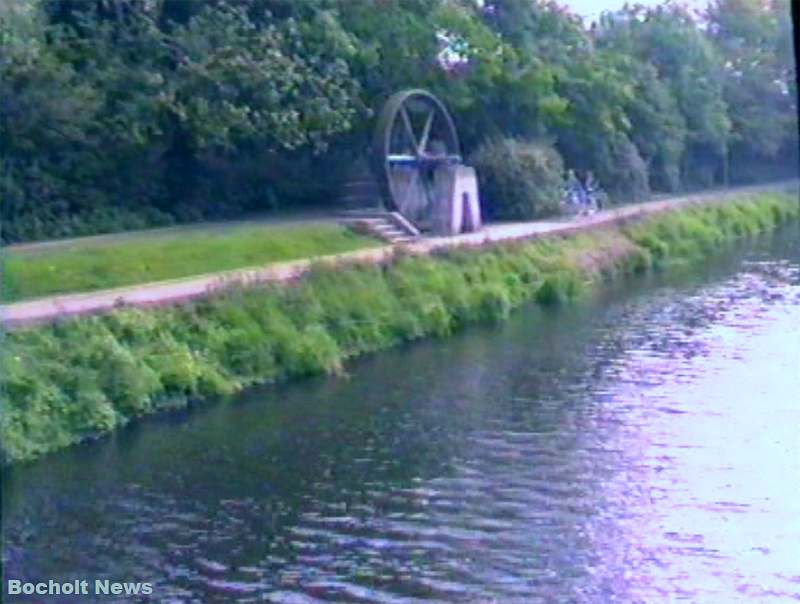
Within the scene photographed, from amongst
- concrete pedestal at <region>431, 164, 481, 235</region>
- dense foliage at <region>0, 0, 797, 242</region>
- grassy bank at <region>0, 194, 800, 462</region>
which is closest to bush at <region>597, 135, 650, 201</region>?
dense foliage at <region>0, 0, 797, 242</region>

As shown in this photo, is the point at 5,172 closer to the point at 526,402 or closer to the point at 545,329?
the point at 545,329

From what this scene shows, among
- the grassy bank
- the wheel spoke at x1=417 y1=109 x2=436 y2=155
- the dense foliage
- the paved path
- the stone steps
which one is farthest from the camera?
the wheel spoke at x1=417 y1=109 x2=436 y2=155

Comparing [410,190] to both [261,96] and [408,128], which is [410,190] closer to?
[408,128]

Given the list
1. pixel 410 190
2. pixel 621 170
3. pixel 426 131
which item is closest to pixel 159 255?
pixel 410 190

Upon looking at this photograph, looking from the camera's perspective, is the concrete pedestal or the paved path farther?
the concrete pedestal

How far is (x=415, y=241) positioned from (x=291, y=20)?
188 inches

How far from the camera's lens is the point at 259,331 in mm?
23578

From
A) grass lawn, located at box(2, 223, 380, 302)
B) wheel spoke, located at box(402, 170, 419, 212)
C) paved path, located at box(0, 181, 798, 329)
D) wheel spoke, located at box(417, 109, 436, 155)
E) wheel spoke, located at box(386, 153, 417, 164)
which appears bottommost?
paved path, located at box(0, 181, 798, 329)

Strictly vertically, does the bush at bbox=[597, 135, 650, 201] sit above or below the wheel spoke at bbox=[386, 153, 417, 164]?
below

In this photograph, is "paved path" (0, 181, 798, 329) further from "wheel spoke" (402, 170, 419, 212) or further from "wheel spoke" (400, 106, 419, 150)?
"wheel spoke" (400, 106, 419, 150)

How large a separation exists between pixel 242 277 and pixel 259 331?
1.99 m

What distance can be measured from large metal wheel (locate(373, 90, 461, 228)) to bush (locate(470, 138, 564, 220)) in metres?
1.26

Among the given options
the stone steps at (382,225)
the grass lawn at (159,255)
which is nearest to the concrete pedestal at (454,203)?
the stone steps at (382,225)

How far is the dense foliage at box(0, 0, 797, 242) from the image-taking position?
2847cm
